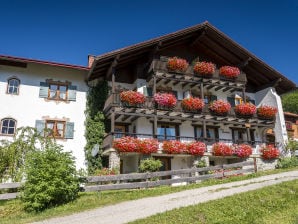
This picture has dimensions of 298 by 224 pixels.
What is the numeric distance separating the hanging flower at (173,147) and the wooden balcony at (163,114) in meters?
2.11

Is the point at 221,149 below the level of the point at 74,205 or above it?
above

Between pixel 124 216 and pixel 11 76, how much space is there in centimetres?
1472

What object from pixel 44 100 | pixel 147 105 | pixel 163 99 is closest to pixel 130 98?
pixel 147 105

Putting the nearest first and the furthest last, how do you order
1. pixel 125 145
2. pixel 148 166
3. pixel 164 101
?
pixel 148 166 < pixel 125 145 < pixel 164 101

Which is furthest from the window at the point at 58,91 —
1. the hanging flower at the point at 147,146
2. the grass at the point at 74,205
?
the grass at the point at 74,205

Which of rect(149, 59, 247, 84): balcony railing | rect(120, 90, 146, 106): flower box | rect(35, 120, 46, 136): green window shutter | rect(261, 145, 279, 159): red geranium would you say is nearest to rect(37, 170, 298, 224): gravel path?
rect(120, 90, 146, 106): flower box

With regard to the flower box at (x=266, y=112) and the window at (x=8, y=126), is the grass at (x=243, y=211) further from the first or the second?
the flower box at (x=266, y=112)

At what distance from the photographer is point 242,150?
73.5 feet

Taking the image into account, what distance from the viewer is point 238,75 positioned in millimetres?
25250

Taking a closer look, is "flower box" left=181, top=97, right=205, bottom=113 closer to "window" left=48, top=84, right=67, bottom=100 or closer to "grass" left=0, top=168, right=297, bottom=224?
"grass" left=0, top=168, right=297, bottom=224

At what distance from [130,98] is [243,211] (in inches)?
483

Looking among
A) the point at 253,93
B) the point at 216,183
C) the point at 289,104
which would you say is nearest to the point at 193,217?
the point at 216,183

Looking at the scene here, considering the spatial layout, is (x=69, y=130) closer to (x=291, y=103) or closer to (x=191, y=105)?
(x=191, y=105)

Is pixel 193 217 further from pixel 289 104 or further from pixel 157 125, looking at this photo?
pixel 289 104
